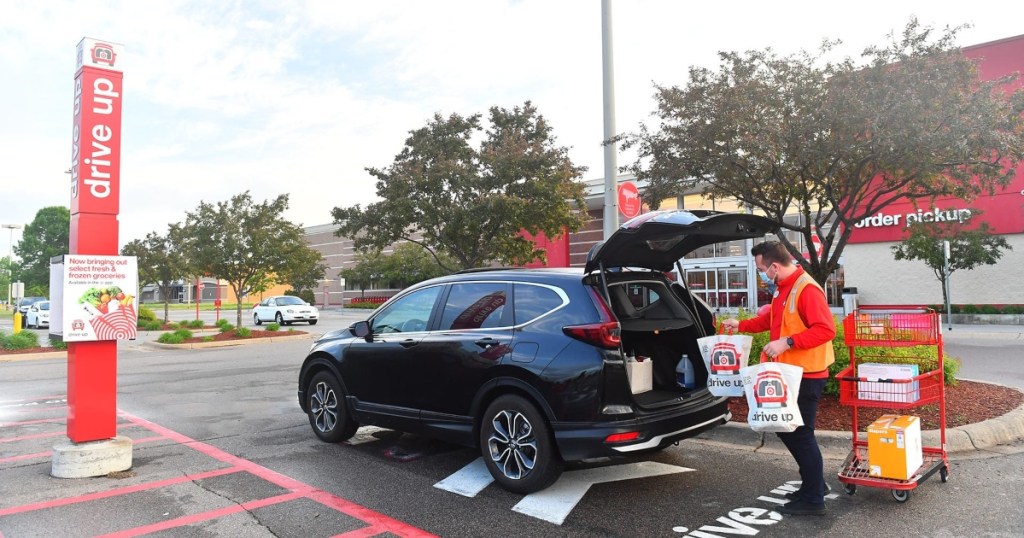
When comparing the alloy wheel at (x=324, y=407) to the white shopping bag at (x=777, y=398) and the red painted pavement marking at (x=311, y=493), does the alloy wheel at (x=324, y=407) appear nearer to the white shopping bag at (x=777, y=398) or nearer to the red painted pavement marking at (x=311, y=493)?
the red painted pavement marking at (x=311, y=493)

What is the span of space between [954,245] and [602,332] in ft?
79.0

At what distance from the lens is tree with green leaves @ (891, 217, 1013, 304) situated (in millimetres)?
22688

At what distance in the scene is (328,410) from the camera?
21.7 feet

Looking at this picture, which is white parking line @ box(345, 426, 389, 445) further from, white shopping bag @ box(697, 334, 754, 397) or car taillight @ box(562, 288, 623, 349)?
white shopping bag @ box(697, 334, 754, 397)

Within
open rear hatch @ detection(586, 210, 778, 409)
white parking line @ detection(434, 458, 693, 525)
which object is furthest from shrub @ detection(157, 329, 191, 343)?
open rear hatch @ detection(586, 210, 778, 409)

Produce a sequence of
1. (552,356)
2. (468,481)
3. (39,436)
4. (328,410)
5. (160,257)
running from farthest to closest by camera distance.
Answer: (160,257), (39,436), (328,410), (468,481), (552,356)

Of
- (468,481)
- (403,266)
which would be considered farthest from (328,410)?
(403,266)

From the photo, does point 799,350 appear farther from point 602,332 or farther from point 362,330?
point 362,330

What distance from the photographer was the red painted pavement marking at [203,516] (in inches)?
164

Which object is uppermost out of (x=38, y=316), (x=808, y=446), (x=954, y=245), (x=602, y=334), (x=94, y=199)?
(x=954, y=245)

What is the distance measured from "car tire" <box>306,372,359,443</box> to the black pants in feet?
13.4

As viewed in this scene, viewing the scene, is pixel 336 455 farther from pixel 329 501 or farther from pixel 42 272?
pixel 42 272

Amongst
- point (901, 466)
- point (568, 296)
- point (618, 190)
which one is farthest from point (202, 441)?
point (901, 466)

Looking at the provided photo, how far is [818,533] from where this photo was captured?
157 inches
